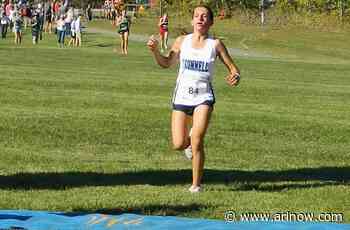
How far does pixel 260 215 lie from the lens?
30.7 feet

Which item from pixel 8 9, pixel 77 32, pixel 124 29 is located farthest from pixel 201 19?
pixel 8 9

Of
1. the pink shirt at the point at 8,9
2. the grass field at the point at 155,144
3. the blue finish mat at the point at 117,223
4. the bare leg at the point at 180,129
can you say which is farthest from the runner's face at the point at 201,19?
the pink shirt at the point at 8,9

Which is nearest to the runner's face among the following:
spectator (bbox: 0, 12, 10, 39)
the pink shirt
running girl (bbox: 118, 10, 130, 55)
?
running girl (bbox: 118, 10, 130, 55)

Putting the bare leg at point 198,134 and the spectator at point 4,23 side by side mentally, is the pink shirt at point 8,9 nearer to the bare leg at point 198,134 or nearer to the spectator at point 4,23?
the spectator at point 4,23

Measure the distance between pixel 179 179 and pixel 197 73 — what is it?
62.6 inches

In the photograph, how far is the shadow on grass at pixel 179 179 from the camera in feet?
36.5

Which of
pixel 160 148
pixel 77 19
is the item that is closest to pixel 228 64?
pixel 160 148

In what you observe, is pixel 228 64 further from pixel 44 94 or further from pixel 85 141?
pixel 44 94

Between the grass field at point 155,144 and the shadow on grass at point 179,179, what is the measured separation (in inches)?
0.5

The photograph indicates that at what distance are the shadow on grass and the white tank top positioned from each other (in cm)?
117

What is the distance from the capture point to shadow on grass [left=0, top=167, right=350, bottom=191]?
1112 centimetres

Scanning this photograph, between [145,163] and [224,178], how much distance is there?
4.95ft

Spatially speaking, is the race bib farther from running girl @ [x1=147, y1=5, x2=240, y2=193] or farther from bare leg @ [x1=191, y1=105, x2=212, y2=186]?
bare leg @ [x1=191, y1=105, x2=212, y2=186]

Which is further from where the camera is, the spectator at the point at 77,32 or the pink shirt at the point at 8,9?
the pink shirt at the point at 8,9
